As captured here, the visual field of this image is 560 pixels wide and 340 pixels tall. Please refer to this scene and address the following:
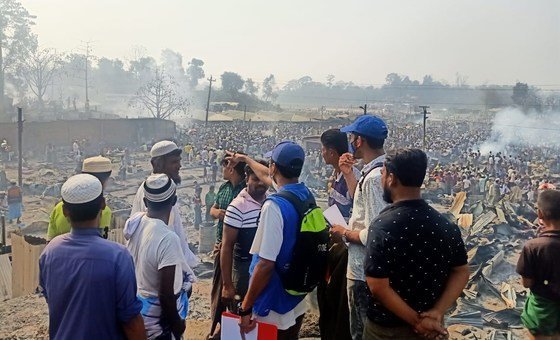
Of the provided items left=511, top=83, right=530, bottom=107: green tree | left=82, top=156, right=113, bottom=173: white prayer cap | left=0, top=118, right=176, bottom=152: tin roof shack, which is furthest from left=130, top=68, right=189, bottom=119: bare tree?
left=82, top=156, right=113, bottom=173: white prayer cap

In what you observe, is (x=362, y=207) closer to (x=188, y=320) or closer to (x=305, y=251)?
(x=305, y=251)

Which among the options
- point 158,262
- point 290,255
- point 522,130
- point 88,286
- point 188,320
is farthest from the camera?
point 522,130

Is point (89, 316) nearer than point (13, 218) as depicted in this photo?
Yes

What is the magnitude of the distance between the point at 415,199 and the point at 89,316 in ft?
4.71

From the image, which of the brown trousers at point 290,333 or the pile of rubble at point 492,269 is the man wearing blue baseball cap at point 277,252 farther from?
the pile of rubble at point 492,269

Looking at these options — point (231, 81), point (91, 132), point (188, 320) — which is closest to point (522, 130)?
point (231, 81)

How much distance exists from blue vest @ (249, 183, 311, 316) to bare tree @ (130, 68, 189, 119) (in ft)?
159

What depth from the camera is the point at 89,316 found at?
2.03 meters

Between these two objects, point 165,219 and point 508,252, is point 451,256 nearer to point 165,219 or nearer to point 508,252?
point 165,219

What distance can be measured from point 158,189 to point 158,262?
0.41 meters

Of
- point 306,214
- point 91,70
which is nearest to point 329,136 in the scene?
point 306,214

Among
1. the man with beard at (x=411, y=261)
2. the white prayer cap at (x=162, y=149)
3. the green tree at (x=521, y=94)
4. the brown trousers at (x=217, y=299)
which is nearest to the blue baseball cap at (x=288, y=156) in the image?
the man with beard at (x=411, y=261)

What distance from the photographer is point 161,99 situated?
173 feet

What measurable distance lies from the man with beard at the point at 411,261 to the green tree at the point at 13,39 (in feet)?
148
